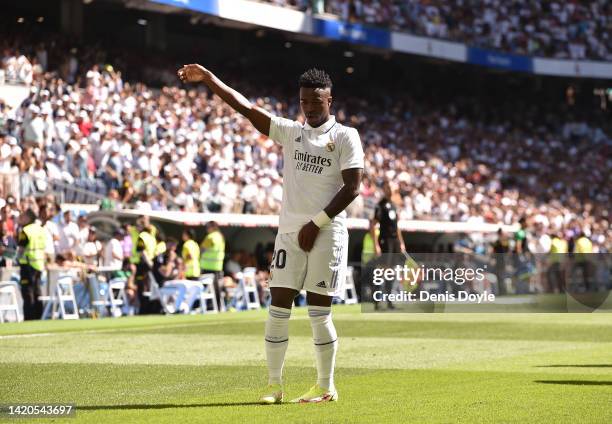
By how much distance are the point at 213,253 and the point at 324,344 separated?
1702 centimetres

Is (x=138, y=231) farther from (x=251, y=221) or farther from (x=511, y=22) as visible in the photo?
(x=511, y=22)

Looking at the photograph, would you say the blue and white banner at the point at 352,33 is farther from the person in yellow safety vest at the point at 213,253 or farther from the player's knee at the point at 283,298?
the player's knee at the point at 283,298

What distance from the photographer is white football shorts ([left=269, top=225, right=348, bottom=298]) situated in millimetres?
8500

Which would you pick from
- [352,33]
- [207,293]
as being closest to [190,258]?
[207,293]

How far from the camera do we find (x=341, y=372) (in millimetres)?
11117

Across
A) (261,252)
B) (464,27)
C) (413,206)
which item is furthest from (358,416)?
(464,27)

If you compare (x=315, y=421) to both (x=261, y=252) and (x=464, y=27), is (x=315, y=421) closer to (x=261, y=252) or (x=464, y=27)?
(x=261, y=252)

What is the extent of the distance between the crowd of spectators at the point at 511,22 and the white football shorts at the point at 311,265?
133ft

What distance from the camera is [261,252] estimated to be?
103ft

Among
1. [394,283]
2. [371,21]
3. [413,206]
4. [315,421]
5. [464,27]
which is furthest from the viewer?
[464,27]

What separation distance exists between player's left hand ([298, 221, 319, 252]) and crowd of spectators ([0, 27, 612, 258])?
16.3m

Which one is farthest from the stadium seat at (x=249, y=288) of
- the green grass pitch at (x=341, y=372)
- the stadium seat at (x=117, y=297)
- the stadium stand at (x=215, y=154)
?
the green grass pitch at (x=341, y=372)

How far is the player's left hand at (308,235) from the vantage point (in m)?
8.41

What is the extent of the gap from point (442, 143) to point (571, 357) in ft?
120
